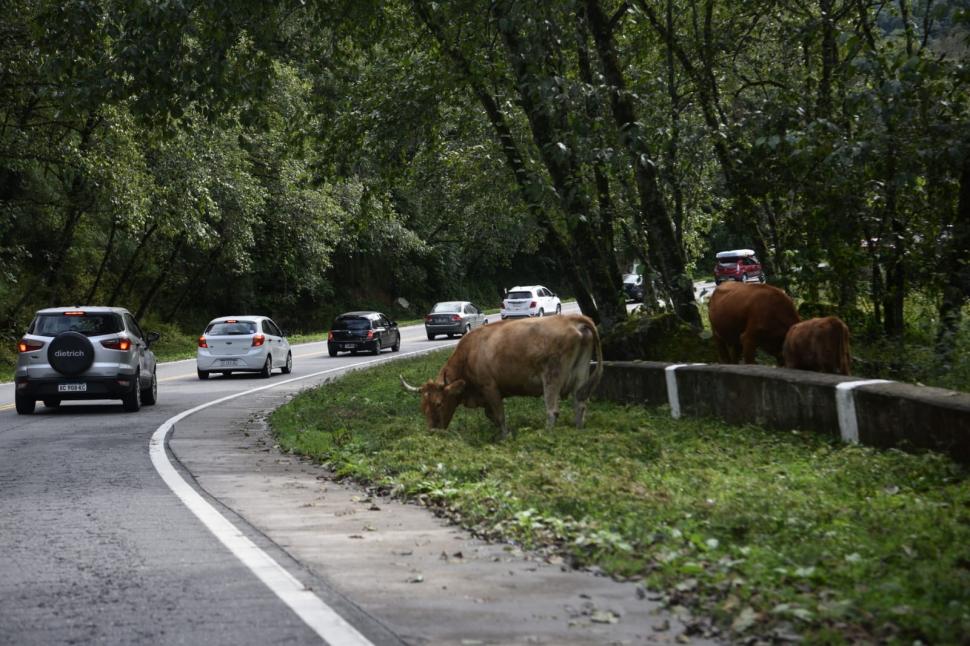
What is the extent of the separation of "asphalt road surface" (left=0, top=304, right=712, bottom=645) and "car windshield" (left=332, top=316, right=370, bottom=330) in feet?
91.5

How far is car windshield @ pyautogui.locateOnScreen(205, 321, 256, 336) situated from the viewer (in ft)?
100

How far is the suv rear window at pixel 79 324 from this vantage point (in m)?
20.1

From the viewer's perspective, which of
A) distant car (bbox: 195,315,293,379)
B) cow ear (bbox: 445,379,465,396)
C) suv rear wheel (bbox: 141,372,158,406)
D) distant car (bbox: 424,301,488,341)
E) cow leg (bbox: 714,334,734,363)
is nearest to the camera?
cow ear (bbox: 445,379,465,396)

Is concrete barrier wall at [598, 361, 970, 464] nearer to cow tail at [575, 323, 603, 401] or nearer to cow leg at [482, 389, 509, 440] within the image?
cow tail at [575, 323, 603, 401]

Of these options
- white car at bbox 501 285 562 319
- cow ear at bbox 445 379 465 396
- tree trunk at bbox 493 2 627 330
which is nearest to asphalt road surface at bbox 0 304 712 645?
cow ear at bbox 445 379 465 396

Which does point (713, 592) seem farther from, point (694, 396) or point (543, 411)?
point (543, 411)

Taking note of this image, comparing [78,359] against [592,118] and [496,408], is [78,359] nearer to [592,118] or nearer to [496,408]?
[496,408]

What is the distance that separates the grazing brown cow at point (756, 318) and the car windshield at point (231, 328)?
17349 mm

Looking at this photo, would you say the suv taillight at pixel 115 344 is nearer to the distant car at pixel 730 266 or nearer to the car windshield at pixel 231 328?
the car windshield at pixel 231 328

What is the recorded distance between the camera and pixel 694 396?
1375 cm

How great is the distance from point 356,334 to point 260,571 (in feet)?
111

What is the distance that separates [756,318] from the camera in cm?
1527

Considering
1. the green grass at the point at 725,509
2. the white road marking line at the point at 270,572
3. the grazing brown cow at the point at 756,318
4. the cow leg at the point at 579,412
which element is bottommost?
the green grass at the point at 725,509

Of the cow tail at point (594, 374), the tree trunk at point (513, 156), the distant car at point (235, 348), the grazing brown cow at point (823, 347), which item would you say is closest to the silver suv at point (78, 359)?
the tree trunk at point (513, 156)
